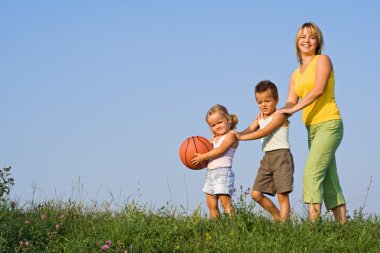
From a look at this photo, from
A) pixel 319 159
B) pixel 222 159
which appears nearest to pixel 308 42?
pixel 319 159

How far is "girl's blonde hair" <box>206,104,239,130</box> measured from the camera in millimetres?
9773

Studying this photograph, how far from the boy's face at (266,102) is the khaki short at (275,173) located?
64cm

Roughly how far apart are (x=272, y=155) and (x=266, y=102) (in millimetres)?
830

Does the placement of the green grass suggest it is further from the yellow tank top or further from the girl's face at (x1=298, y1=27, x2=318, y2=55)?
the girl's face at (x1=298, y1=27, x2=318, y2=55)

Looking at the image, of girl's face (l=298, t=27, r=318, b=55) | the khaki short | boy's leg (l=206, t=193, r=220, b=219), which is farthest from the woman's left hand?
boy's leg (l=206, t=193, r=220, b=219)

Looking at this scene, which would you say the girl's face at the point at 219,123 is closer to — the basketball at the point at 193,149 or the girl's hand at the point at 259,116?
the basketball at the point at 193,149

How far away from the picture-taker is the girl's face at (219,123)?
974 centimetres

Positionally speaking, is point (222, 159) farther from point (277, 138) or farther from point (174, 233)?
point (174, 233)

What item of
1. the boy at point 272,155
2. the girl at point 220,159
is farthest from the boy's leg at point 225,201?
the boy at point 272,155

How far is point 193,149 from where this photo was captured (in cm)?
972

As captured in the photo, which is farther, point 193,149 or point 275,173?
point 193,149

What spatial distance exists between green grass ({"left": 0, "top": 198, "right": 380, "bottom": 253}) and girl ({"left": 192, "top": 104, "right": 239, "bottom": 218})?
1.70 ft

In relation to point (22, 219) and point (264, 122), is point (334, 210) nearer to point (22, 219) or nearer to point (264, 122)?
point (264, 122)

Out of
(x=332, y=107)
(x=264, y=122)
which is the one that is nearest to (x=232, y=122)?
(x=264, y=122)
